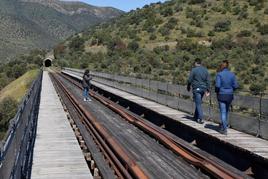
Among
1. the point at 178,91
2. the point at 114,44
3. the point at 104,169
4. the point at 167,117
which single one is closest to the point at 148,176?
the point at 104,169

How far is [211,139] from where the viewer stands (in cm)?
1434

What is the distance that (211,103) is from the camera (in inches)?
754

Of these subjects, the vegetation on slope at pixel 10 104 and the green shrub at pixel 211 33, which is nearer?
the vegetation on slope at pixel 10 104

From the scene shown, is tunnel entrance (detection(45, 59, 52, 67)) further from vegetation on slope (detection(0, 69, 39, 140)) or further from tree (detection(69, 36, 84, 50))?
vegetation on slope (detection(0, 69, 39, 140))

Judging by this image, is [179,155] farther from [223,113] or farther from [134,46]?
[134,46]

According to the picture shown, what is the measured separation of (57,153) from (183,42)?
58.4m

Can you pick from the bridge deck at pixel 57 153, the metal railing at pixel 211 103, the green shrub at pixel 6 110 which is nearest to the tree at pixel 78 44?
the green shrub at pixel 6 110

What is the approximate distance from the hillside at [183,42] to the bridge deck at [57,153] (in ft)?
74.1

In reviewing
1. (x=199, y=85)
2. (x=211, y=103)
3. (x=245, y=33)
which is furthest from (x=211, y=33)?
(x=199, y=85)

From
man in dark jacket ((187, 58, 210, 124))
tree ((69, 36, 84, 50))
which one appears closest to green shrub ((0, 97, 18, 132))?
tree ((69, 36, 84, 50))

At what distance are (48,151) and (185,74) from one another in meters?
35.6

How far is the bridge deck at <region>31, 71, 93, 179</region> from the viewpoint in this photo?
11.0 metres

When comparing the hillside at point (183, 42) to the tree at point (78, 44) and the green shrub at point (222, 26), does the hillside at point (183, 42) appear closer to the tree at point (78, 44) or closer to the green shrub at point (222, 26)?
the green shrub at point (222, 26)

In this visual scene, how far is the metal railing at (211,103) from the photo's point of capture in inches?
577
